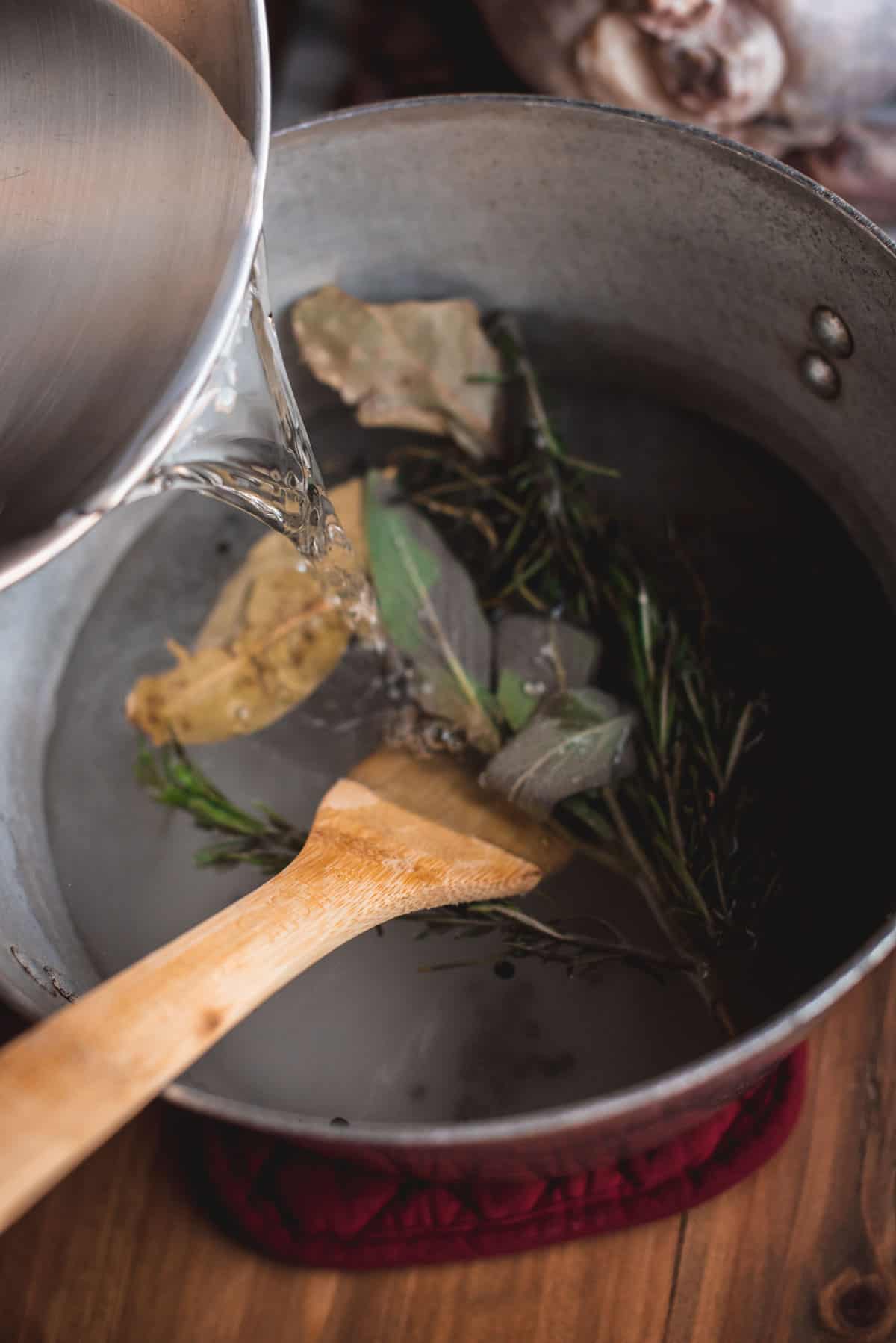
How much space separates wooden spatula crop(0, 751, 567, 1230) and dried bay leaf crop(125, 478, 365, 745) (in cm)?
11

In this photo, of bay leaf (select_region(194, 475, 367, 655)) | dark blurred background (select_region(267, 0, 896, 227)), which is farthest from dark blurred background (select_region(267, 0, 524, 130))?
bay leaf (select_region(194, 475, 367, 655))

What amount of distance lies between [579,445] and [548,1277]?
60 centimetres

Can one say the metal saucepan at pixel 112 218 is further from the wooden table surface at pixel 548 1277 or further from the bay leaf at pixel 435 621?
the wooden table surface at pixel 548 1277

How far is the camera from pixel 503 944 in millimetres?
724

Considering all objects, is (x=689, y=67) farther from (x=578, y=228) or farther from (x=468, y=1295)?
(x=468, y=1295)

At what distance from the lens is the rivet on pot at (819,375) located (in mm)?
750

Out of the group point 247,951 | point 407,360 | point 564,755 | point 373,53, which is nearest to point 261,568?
point 407,360

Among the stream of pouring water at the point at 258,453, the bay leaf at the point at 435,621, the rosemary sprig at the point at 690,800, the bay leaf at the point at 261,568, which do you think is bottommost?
the rosemary sprig at the point at 690,800

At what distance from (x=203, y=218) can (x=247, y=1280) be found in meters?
0.61

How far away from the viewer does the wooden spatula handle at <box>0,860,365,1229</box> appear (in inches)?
16.1

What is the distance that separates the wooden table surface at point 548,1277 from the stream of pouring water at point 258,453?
42 centimetres

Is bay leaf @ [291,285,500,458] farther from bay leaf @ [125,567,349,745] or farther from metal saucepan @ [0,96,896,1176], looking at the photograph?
bay leaf @ [125,567,349,745]

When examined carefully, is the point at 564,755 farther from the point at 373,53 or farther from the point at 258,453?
the point at 373,53

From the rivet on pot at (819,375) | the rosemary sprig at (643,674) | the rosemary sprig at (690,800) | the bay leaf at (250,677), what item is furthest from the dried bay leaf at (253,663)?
the rivet on pot at (819,375)
